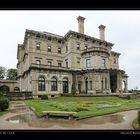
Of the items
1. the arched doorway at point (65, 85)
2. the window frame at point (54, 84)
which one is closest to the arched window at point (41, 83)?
the window frame at point (54, 84)

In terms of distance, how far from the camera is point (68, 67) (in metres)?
33.7

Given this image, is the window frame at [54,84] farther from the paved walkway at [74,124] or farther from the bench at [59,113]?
the paved walkway at [74,124]

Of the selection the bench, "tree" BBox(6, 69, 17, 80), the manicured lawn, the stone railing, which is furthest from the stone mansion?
the bench

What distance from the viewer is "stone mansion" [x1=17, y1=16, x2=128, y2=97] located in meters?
29.2

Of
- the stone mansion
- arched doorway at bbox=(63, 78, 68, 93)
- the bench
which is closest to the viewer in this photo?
the bench

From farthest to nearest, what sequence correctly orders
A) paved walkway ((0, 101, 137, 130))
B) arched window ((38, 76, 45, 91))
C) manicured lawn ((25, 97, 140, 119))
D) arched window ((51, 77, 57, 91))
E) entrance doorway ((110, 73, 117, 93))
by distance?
1. entrance doorway ((110, 73, 117, 93))
2. arched window ((51, 77, 57, 91))
3. arched window ((38, 76, 45, 91))
4. manicured lawn ((25, 97, 140, 119))
5. paved walkway ((0, 101, 137, 130))

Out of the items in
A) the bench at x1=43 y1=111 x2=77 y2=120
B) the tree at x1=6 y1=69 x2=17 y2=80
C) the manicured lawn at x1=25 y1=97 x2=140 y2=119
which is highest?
the tree at x1=6 y1=69 x2=17 y2=80

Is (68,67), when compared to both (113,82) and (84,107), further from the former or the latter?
(84,107)

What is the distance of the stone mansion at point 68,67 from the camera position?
29.2 m

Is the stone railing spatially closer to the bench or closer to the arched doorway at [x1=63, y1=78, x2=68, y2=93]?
the arched doorway at [x1=63, y1=78, x2=68, y2=93]

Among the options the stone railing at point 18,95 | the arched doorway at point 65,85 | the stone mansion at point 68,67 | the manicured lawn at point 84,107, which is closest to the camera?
the manicured lawn at point 84,107

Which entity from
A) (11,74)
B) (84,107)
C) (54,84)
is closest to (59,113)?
(84,107)
